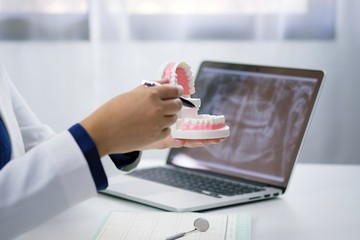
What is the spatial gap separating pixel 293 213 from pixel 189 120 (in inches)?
9.8

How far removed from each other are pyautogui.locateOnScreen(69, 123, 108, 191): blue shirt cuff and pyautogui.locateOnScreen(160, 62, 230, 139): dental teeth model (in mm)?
186

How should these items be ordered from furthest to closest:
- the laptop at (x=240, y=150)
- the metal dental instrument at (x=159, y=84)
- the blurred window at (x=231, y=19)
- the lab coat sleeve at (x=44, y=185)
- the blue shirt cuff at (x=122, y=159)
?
the blurred window at (x=231, y=19)
the laptop at (x=240, y=150)
the blue shirt cuff at (x=122, y=159)
the metal dental instrument at (x=159, y=84)
the lab coat sleeve at (x=44, y=185)

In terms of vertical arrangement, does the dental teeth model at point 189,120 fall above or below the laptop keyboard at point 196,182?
above

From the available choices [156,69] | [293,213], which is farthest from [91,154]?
[156,69]

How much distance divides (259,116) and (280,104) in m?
0.05

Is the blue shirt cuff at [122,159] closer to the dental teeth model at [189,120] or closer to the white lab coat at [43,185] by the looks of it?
the dental teeth model at [189,120]

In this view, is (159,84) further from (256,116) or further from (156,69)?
(156,69)

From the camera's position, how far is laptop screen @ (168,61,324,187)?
122 centimetres

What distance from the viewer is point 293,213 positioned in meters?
1.07

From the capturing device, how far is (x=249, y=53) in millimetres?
2072

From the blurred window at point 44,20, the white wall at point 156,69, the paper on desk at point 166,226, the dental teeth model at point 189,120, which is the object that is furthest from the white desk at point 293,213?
the blurred window at point 44,20

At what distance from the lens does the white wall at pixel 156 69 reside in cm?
206

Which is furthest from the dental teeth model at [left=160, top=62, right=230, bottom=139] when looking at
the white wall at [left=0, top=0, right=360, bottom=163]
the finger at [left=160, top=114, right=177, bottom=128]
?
the white wall at [left=0, top=0, right=360, bottom=163]

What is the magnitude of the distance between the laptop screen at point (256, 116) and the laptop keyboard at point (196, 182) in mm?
33
